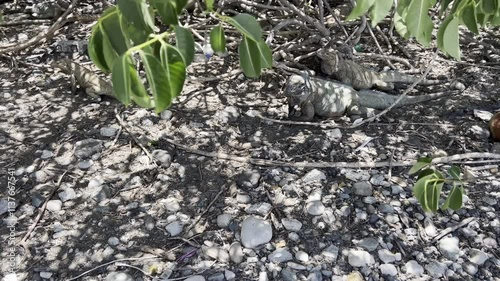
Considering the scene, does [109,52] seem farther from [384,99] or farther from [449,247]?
[384,99]

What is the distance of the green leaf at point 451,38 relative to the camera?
40.1 inches

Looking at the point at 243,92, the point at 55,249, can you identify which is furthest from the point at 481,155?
the point at 55,249

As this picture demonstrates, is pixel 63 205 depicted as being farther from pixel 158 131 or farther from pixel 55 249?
pixel 158 131

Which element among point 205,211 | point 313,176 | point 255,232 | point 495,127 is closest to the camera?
point 255,232

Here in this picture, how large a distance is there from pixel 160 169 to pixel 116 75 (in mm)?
2119

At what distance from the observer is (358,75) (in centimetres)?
385

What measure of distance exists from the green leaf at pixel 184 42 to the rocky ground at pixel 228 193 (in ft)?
5.21

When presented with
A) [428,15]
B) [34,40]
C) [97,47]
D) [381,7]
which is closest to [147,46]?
[97,47]

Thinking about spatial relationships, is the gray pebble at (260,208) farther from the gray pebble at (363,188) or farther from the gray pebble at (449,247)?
the gray pebble at (449,247)

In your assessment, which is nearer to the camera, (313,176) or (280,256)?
(280,256)

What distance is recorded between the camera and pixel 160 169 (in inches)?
111

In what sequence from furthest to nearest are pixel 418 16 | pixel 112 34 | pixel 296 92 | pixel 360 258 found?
pixel 296 92
pixel 360 258
pixel 418 16
pixel 112 34

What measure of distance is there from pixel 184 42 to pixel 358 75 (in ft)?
10.4

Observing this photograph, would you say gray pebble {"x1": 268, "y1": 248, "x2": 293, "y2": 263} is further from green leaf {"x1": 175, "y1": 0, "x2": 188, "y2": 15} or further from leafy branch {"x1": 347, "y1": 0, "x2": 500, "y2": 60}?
green leaf {"x1": 175, "y1": 0, "x2": 188, "y2": 15}
